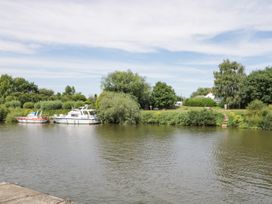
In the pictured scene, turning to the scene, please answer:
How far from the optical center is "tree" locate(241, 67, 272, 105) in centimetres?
6283

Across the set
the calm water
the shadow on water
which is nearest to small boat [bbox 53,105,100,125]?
the calm water

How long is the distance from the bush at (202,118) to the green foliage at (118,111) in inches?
388

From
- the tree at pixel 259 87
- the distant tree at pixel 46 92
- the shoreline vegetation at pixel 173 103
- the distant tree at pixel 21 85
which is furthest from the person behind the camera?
the distant tree at pixel 46 92

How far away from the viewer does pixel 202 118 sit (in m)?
56.1

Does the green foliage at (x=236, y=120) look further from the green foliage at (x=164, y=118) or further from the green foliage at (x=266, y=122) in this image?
the green foliage at (x=164, y=118)

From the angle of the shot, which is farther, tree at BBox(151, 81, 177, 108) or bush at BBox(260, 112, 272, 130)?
tree at BBox(151, 81, 177, 108)

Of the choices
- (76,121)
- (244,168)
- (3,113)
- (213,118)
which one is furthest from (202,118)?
(3,113)

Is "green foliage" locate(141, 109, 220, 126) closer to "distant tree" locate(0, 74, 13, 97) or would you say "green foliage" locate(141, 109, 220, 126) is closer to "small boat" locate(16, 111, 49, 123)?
"small boat" locate(16, 111, 49, 123)

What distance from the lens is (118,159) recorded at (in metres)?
26.7

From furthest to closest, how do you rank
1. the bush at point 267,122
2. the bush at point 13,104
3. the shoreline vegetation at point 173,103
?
the bush at point 13,104 → the shoreline vegetation at point 173,103 → the bush at point 267,122

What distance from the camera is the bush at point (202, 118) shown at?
184 feet

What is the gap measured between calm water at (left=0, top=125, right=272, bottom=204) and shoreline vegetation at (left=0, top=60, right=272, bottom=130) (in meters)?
19.1

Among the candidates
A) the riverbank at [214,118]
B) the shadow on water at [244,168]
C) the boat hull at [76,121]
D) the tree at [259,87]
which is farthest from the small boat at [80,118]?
the shadow on water at [244,168]

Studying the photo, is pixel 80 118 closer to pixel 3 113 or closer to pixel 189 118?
pixel 3 113
